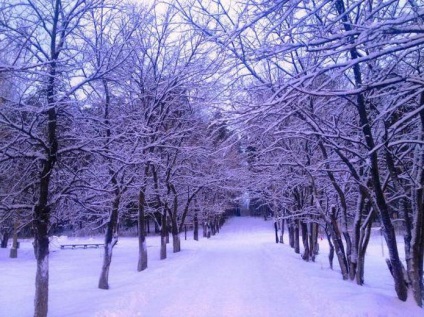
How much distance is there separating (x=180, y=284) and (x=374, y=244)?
31.3m

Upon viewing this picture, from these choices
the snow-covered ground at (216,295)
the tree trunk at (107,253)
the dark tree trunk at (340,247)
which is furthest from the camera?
the dark tree trunk at (340,247)

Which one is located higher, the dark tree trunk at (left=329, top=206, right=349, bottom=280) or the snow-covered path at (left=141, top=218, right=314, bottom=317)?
the dark tree trunk at (left=329, top=206, right=349, bottom=280)

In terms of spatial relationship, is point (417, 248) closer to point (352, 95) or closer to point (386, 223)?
point (386, 223)

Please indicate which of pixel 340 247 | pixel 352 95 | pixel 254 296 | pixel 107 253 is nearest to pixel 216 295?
pixel 254 296

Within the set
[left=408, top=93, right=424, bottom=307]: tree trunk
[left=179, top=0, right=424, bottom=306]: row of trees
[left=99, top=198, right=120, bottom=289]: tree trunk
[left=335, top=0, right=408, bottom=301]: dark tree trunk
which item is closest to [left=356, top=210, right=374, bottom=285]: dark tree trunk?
[left=179, top=0, right=424, bottom=306]: row of trees

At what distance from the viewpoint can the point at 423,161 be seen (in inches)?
349

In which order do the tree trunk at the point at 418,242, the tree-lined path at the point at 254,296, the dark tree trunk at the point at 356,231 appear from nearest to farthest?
the tree-lined path at the point at 254,296
the tree trunk at the point at 418,242
the dark tree trunk at the point at 356,231

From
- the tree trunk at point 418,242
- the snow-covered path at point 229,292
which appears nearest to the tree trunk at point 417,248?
the tree trunk at point 418,242

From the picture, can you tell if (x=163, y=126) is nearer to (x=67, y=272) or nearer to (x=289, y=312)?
(x=67, y=272)

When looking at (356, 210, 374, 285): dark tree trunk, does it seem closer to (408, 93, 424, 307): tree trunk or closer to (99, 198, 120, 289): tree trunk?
(408, 93, 424, 307): tree trunk

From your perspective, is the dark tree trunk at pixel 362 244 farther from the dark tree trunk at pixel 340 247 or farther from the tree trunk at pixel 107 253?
the tree trunk at pixel 107 253

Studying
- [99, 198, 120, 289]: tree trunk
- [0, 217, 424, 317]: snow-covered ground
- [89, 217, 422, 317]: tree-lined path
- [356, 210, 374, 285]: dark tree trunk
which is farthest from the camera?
[99, 198, 120, 289]: tree trunk

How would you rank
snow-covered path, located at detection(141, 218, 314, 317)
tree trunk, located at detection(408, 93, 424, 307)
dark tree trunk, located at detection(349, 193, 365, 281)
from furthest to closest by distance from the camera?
dark tree trunk, located at detection(349, 193, 365, 281), snow-covered path, located at detection(141, 218, 314, 317), tree trunk, located at detection(408, 93, 424, 307)

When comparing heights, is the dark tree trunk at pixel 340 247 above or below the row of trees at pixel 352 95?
below
